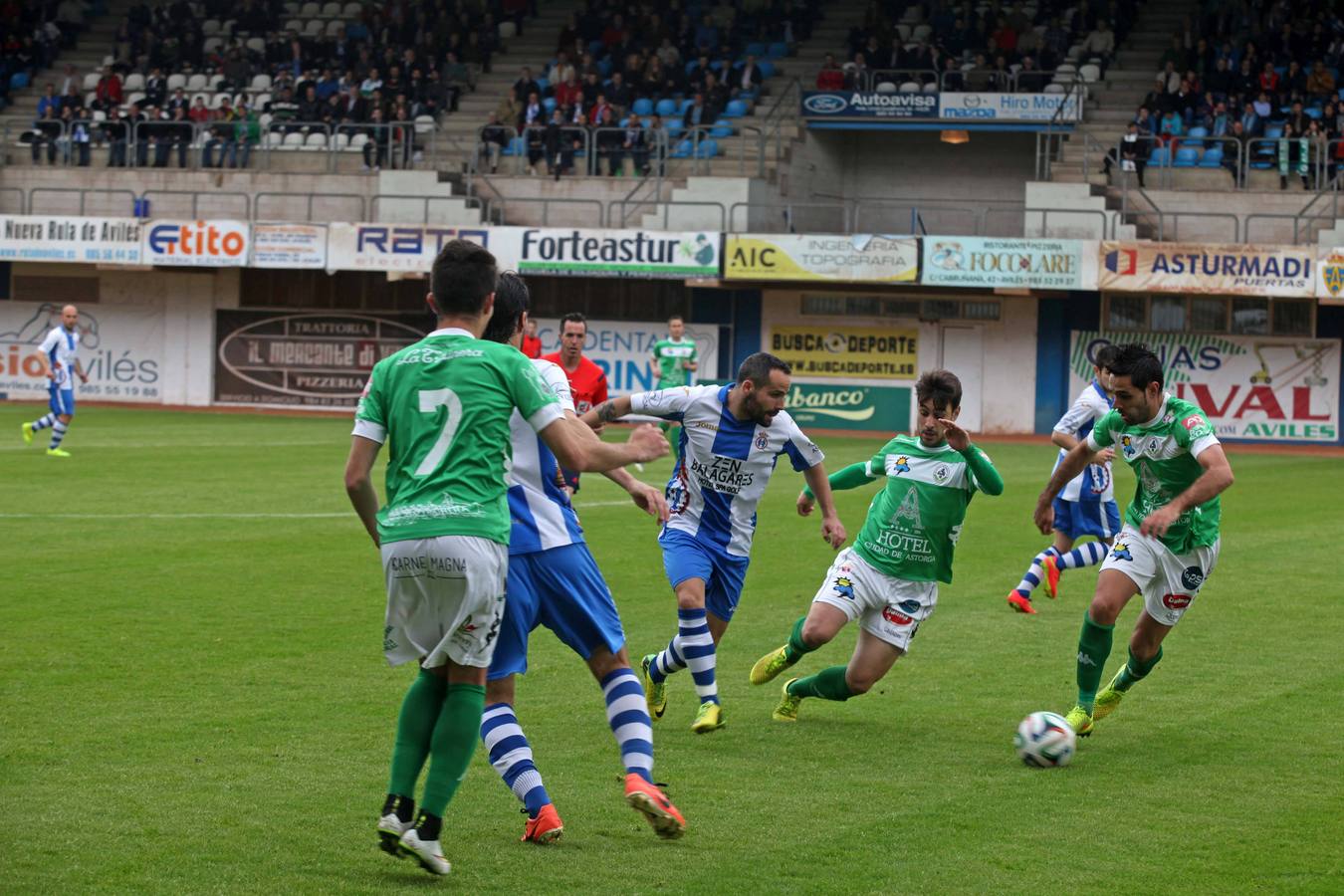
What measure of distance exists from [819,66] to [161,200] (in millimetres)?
16068

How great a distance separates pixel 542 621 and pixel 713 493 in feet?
7.88

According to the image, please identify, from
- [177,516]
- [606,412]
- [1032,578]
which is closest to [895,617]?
[606,412]

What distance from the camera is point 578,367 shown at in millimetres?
13789

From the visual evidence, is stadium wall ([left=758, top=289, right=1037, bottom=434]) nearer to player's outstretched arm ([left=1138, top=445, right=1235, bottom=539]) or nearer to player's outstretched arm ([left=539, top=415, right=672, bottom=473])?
player's outstretched arm ([left=1138, top=445, right=1235, bottom=539])

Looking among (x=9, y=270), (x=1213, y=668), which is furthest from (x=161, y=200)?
(x=1213, y=668)

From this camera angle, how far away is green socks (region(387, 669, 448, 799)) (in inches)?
223

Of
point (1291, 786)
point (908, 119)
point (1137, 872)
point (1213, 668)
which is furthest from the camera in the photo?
point (908, 119)

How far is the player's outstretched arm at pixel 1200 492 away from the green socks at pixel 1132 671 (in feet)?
3.08

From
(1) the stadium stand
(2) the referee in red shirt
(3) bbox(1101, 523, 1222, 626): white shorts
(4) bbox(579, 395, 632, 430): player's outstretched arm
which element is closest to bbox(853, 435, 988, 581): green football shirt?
(3) bbox(1101, 523, 1222, 626): white shorts

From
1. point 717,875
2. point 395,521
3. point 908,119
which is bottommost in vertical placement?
point 717,875

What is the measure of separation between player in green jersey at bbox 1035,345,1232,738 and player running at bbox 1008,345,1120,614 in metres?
4.65

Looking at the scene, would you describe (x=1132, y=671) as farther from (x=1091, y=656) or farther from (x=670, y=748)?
(x=670, y=748)

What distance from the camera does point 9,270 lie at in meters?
40.2

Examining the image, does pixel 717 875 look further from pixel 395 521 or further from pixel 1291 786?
pixel 1291 786
